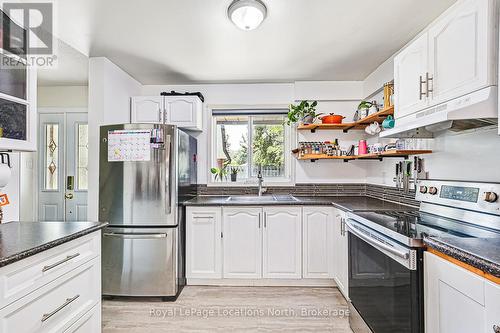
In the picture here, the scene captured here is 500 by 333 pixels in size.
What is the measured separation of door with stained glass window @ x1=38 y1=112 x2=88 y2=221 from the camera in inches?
149

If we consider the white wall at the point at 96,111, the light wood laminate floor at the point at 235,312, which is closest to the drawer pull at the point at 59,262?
the light wood laminate floor at the point at 235,312

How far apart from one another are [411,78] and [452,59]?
1.27ft

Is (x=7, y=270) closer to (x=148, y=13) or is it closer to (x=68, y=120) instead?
(x=148, y=13)

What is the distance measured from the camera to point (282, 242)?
2887 mm

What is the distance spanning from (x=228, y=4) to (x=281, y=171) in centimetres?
226

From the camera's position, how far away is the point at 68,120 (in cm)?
383

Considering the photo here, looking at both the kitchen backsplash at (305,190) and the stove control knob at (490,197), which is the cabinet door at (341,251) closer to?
the kitchen backsplash at (305,190)

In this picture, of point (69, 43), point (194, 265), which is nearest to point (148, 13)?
point (69, 43)

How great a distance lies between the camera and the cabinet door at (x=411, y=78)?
174 cm

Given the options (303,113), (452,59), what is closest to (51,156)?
(303,113)

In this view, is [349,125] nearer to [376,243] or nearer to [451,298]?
[376,243]

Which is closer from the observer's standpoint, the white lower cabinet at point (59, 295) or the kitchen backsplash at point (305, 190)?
the white lower cabinet at point (59, 295)

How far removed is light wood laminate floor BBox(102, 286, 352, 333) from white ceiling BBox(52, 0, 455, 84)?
2377 mm

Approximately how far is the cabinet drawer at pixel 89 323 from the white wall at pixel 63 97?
3190 mm
